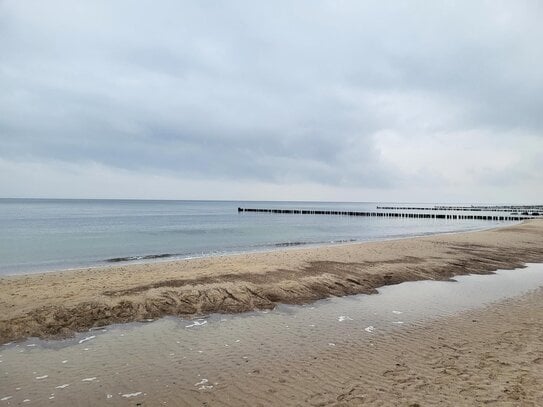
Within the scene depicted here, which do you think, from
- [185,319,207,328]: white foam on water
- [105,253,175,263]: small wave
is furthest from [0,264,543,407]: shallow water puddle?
[105,253,175,263]: small wave

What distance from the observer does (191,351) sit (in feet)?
24.9

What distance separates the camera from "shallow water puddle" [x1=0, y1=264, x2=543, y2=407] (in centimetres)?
592

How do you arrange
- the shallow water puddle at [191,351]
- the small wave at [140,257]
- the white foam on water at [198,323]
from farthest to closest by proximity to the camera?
the small wave at [140,257] → the white foam on water at [198,323] → the shallow water puddle at [191,351]

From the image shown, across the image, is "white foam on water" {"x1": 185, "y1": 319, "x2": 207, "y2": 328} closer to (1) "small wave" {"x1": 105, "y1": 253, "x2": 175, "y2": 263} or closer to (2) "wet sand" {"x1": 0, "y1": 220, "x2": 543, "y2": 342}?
(2) "wet sand" {"x1": 0, "y1": 220, "x2": 543, "y2": 342}

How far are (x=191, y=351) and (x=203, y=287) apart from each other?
15.0 ft

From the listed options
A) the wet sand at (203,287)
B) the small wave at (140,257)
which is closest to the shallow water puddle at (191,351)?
the wet sand at (203,287)

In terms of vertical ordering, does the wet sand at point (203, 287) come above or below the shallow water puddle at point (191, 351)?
above

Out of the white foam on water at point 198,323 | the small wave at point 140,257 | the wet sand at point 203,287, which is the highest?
the wet sand at point 203,287

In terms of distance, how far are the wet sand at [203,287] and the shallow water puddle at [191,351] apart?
29.1 inches

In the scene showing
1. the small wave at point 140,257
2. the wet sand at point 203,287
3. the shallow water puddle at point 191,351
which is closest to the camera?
the shallow water puddle at point 191,351

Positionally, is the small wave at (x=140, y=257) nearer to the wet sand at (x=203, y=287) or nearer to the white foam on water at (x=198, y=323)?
the wet sand at (x=203, y=287)

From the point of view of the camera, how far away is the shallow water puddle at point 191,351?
592cm

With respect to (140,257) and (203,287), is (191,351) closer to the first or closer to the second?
(203,287)

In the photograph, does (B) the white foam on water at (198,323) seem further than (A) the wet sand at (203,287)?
No
